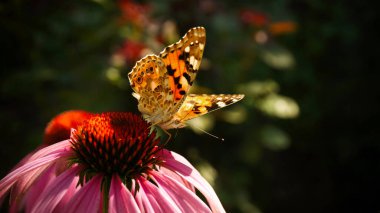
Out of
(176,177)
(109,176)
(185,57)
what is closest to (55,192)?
(109,176)

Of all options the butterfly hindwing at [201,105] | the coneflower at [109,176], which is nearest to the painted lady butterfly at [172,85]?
the butterfly hindwing at [201,105]

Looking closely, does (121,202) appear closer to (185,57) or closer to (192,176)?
(192,176)

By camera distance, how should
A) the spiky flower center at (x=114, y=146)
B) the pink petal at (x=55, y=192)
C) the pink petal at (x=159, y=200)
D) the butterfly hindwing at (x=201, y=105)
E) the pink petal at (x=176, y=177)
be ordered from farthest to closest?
the butterfly hindwing at (x=201, y=105)
the pink petal at (x=176, y=177)
the spiky flower center at (x=114, y=146)
the pink petal at (x=159, y=200)
the pink petal at (x=55, y=192)

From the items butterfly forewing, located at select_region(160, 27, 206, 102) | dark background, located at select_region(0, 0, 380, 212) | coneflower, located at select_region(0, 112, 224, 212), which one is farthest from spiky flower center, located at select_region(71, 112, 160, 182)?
dark background, located at select_region(0, 0, 380, 212)

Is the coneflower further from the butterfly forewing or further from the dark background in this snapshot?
the dark background

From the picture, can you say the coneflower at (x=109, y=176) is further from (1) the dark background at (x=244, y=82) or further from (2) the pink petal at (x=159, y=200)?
(1) the dark background at (x=244, y=82)

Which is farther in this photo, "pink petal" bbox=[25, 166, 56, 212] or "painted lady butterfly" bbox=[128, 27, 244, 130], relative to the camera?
"painted lady butterfly" bbox=[128, 27, 244, 130]
